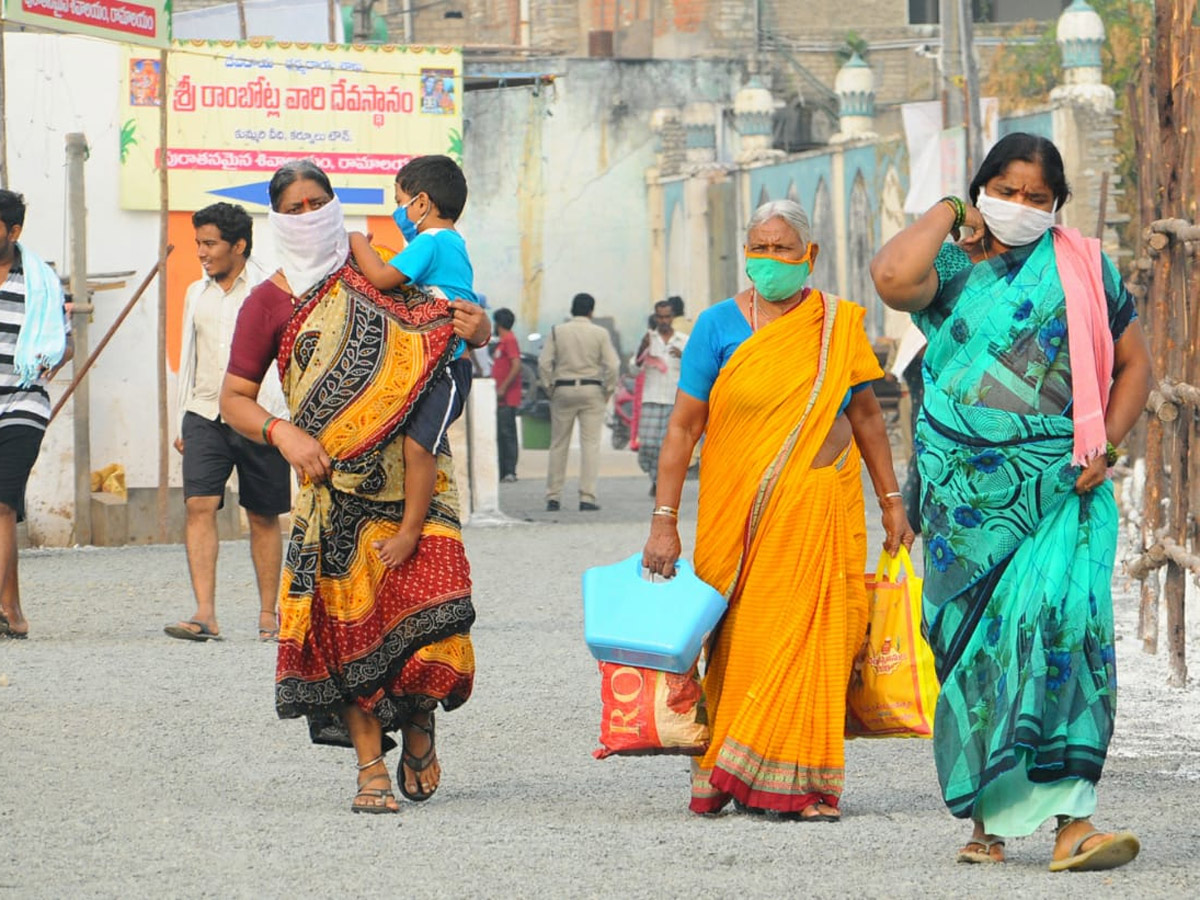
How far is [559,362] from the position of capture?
1781 cm

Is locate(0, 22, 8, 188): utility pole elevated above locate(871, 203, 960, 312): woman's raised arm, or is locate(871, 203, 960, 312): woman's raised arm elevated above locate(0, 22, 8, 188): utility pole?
locate(0, 22, 8, 188): utility pole

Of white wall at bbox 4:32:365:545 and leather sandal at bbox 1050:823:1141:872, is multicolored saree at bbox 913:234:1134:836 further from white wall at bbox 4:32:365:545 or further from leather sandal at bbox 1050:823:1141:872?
white wall at bbox 4:32:365:545

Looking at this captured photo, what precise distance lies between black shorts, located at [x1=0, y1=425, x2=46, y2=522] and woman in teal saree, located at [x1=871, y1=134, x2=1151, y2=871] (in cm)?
500

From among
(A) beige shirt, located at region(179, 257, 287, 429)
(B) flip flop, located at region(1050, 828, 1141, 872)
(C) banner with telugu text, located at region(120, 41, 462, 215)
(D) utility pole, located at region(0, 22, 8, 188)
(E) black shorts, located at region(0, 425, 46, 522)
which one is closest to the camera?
(B) flip flop, located at region(1050, 828, 1141, 872)

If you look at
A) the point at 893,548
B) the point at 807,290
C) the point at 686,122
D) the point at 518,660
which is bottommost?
the point at 518,660

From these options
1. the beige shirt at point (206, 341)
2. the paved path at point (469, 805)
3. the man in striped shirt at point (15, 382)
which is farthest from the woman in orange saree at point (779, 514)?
the man in striped shirt at point (15, 382)

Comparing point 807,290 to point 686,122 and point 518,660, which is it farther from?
point 686,122

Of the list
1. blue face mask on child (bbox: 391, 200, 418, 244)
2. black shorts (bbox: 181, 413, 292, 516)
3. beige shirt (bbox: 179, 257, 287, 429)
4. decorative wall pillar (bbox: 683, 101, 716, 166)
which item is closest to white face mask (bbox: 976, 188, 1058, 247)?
blue face mask on child (bbox: 391, 200, 418, 244)

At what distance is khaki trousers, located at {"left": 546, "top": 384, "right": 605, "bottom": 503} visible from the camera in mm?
17656

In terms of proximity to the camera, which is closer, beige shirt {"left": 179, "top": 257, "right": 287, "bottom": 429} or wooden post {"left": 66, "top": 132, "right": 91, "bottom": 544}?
beige shirt {"left": 179, "top": 257, "right": 287, "bottom": 429}

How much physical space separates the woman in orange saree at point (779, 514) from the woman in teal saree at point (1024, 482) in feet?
1.89

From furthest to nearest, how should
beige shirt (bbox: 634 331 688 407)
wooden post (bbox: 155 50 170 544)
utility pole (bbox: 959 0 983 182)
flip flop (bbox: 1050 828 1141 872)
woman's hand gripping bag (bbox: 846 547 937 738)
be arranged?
utility pole (bbox: 959 0 983 182) < beige shirt (bbox: 634 331 688 407) < wooden post (bbox: 155 50 170 544) < woman's hand gripping bag (bbox: 846 547 937 738) < flip flop (bbox: 1050 828 1141 872)

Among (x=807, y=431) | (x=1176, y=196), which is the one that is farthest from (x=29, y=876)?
(x=1176, y=196)

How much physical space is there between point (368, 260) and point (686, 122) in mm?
28630
